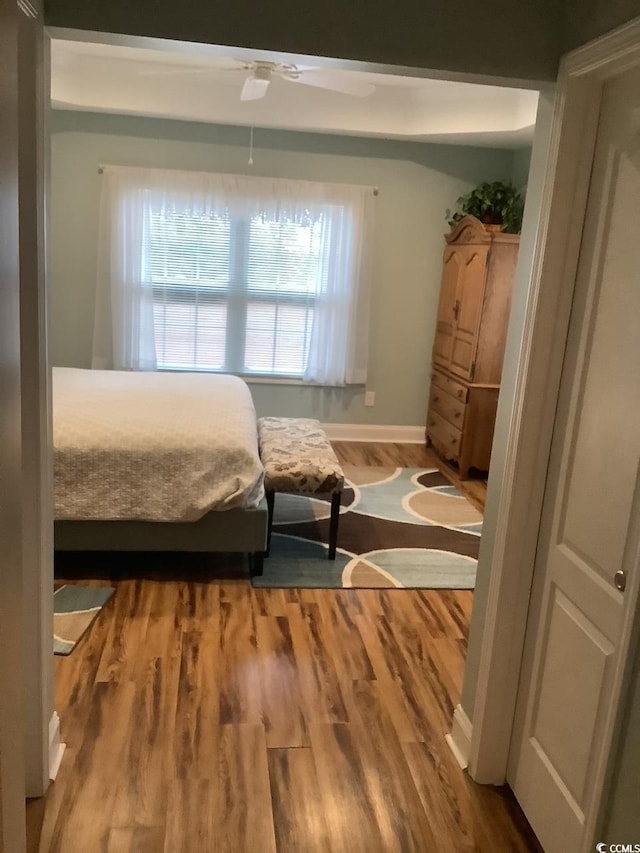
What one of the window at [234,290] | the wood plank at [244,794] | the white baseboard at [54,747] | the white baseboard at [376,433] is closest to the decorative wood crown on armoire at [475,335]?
the white baseboard at [376,433]

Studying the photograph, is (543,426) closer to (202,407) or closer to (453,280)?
(202,407)

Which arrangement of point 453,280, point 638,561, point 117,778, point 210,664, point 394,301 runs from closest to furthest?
point 638,561 → point 117,778 → point 210,664 → point 453,280 → point 394,301

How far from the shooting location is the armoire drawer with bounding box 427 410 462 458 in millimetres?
5203

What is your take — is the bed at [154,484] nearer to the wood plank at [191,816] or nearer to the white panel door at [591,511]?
the wood plank at [191,816]

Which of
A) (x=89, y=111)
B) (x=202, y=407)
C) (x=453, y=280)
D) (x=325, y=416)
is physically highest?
(x=89, y=111)

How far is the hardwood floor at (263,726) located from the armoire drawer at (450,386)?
6.62ft

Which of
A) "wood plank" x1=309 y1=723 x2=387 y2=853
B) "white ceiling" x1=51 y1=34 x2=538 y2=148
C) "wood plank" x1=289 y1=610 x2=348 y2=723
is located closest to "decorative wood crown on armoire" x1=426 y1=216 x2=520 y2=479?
"white ceiling" x1=51 y1=34 x2=538 y2=148

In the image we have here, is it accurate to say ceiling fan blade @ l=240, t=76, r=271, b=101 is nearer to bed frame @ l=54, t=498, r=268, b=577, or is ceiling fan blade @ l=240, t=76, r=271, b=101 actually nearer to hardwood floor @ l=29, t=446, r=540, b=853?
bed frame @ l=54, t=498, r=268, b=577

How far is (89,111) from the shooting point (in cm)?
520

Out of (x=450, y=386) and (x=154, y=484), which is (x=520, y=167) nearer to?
(x=450, y=386)

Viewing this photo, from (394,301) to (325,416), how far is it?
3.71 ft

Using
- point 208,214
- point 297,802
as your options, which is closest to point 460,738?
point 297,802

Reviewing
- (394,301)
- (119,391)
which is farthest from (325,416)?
(119,391)

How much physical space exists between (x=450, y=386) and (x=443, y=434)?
0.39m
